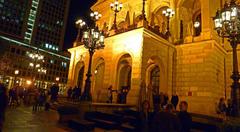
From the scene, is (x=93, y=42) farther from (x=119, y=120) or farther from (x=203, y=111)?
(x=203, y=111)

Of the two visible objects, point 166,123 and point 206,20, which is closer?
point 166,123

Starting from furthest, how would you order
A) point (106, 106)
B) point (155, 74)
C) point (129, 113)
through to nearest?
point (155, 74), point (106, 106), point (129, 113)

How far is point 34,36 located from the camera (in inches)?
2699

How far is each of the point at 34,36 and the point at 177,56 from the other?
60.3 meters

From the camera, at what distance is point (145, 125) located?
7.17 meters

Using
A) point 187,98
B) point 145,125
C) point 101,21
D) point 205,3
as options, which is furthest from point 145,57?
point 101,21

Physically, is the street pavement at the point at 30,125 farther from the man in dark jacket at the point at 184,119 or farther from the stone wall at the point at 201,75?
the stone wall at the point at 201,75

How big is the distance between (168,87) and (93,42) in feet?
29.2

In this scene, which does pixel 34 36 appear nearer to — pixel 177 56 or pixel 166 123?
pixel 177 56

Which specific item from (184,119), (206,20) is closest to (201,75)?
(206,20)

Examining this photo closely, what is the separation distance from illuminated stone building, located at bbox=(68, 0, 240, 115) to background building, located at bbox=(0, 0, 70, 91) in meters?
44.8

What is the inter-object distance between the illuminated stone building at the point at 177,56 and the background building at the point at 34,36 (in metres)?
44.8

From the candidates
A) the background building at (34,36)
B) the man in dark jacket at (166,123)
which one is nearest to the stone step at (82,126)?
the man in dark jacket at (166,123)

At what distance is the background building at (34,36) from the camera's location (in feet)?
200
